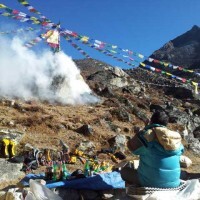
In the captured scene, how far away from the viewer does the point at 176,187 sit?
6293mm

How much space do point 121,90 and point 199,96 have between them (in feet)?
44.1

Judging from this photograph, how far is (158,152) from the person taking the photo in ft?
20.0

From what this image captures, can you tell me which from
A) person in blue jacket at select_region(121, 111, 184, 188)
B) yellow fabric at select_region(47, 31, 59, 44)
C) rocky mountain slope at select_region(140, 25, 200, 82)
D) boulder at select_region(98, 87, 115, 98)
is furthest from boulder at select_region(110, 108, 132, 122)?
rocky mountain slope at select_region(140, 25, 200, 82)

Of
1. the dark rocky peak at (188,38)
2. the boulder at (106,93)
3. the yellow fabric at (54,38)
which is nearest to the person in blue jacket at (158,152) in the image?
the yellow fabric at (54,38)

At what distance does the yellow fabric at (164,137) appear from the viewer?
5.96 m

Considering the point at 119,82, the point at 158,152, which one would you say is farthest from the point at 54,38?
the point at 158,152

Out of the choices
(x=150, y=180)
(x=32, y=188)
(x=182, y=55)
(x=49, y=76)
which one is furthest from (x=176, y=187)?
(x=182, y=55)

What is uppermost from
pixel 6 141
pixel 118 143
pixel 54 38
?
pixel 54 38

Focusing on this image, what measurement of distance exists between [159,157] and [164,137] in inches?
14.7

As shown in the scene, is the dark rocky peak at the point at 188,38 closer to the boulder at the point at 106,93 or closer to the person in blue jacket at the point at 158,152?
the boulder at the point at 106,93

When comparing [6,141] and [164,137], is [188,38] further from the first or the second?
[164,137]

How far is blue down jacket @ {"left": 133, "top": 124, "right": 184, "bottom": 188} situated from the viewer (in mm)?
6012

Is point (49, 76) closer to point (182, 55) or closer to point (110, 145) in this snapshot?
point (110, 145)

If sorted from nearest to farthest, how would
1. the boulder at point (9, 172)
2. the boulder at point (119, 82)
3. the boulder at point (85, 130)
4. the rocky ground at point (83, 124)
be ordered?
1. the boulder at point (9, 172)
2. the rocky ground at point (83, 124)
3. the boulder at point (85, 130)
4. the boulder at point (119, 82)
